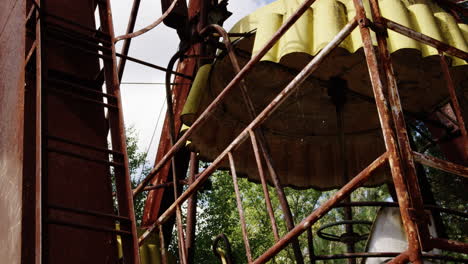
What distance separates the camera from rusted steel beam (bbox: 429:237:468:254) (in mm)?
2629

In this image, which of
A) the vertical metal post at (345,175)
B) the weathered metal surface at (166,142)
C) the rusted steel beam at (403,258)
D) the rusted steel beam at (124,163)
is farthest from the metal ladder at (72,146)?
the weathered metal surface at (166,142)

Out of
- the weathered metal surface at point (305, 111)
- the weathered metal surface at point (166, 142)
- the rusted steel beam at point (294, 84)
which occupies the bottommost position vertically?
the rusted steel beam at point (294, 84)

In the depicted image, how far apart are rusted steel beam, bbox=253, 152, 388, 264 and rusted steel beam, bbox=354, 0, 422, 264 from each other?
0.07 m

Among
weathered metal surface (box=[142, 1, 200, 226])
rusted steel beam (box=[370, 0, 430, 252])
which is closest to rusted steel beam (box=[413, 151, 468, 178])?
rusted steel beam (box=[370, 0, 430, 252])

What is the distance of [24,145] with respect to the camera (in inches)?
178

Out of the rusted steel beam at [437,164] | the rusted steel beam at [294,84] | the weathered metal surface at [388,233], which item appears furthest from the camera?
the weathered metal surface at [388,233]

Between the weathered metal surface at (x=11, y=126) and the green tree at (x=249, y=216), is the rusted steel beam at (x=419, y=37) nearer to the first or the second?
the weathered metal surface at (x=11, y=126)

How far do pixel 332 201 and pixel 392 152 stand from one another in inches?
18.8

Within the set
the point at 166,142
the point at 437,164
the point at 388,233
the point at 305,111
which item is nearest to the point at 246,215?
the point at 166,142

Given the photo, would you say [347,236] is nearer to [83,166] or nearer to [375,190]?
[83,166]

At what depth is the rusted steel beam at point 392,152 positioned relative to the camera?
261 centimetres

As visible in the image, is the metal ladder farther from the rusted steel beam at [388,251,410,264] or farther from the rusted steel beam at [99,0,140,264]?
the rusted steel beam at [388,251,410,264]

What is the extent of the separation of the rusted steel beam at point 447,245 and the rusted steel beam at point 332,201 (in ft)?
1.47

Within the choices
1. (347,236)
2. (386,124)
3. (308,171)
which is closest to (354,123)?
(308,171)
